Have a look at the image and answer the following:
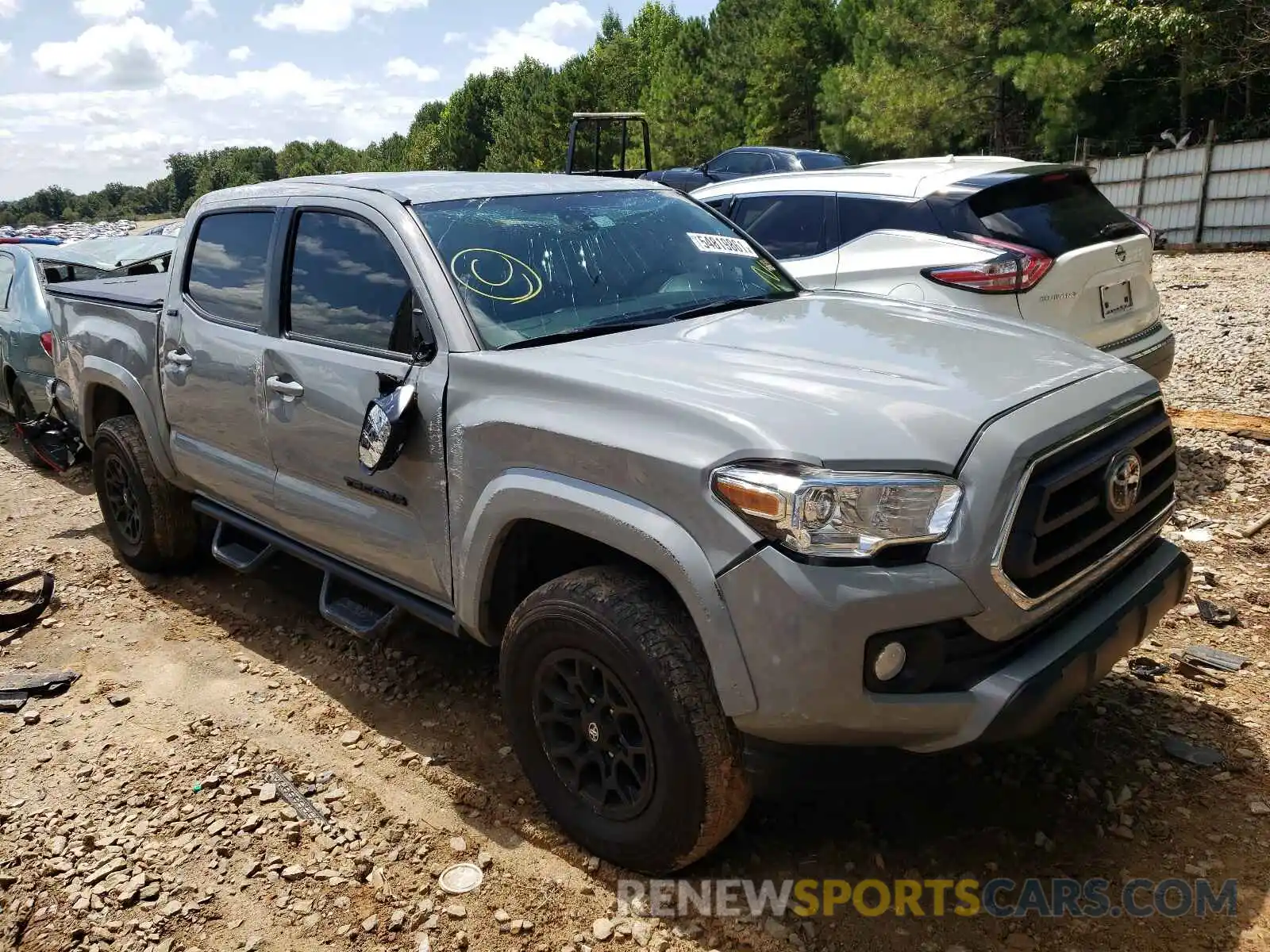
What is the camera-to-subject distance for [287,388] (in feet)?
11.6

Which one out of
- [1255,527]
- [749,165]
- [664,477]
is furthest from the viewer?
[749,165]

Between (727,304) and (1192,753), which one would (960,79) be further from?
(1192,753)

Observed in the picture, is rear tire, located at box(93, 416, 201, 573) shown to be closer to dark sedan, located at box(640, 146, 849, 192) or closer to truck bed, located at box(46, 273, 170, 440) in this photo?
truck bed, located at box(46, 273, 170, 440)

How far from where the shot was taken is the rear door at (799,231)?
5660 mm

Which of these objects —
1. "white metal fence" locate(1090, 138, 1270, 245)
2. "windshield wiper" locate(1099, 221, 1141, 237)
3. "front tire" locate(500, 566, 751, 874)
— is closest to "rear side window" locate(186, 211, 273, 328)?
"front tire" locate(500, 566, 751, 874)

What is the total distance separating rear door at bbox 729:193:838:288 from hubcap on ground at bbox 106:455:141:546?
12.0ft

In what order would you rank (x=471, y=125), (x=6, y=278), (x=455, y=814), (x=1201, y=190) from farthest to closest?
(x=471, y=125)
(x=1201, y=190)
(x=6, y=278)
(x=455, y=814)

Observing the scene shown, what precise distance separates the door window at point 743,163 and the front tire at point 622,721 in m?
12.6

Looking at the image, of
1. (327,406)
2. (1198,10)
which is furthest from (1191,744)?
(1198,10)

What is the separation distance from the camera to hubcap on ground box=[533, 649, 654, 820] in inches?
101

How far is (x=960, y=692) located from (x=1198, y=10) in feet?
66.4

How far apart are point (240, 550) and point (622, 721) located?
96.1 inches

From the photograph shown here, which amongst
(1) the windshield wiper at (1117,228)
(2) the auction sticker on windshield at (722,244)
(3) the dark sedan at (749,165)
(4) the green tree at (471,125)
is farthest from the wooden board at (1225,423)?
(4) the green tree at (471,125)

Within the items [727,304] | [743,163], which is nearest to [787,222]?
[727,304]
